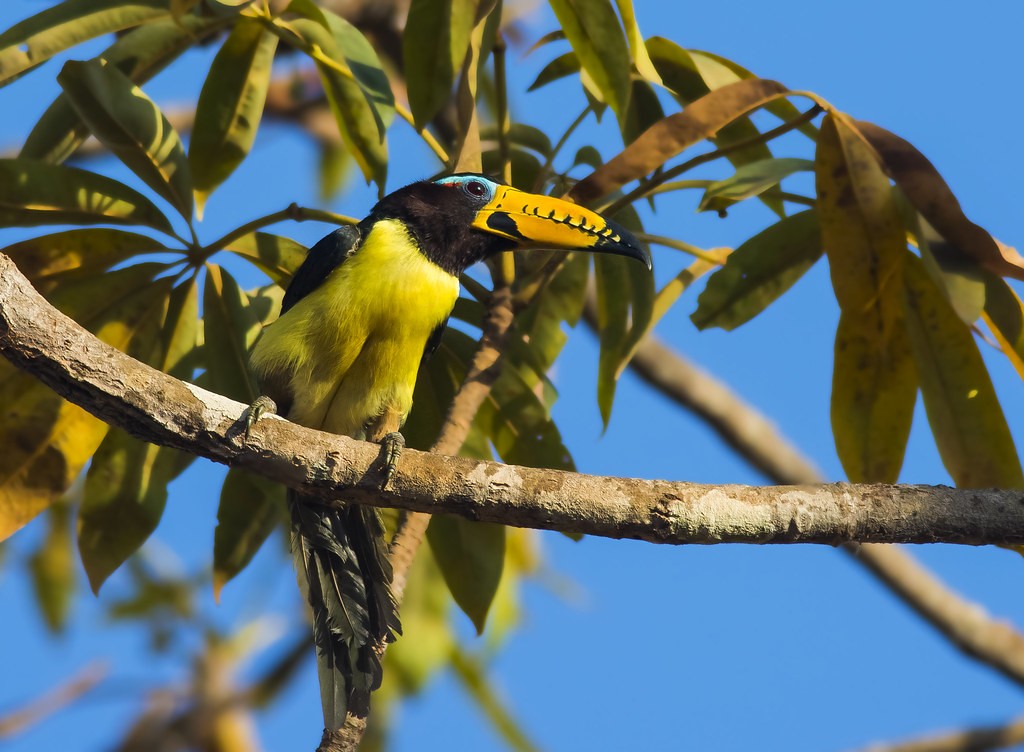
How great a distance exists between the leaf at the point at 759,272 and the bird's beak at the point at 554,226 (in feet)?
0.94

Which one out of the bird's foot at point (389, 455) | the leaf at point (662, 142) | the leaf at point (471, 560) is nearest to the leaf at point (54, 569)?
the leaf at point (471, 560)

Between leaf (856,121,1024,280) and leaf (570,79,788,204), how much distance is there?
1.34 feet

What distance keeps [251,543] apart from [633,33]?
6.72 ft

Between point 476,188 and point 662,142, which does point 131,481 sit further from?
point 662,142

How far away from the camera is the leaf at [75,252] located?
147 inches

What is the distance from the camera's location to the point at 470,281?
4191 millimetres

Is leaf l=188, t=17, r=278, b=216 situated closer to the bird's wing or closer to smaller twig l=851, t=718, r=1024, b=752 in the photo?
the bird's wing

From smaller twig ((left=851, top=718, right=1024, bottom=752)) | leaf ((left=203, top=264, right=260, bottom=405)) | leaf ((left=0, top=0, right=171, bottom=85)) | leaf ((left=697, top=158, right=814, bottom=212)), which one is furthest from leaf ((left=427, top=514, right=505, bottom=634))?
smaller twig ((left=851, top=718, right=1024, bottom=752))

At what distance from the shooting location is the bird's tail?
12.3ft

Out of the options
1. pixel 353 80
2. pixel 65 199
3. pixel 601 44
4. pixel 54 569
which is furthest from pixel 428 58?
pixel 54 569

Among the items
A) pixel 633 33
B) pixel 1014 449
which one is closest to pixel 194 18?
pixel 633 33

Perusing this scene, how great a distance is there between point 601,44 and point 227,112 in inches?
50.6

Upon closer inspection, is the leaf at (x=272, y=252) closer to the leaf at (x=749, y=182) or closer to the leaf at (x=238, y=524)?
the leaf at (x=238, y=524)

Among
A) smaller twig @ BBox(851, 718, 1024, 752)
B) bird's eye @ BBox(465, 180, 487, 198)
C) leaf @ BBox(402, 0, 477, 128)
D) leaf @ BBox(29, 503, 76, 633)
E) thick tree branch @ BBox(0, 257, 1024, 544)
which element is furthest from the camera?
leaf @ BBox(29, 503, 76, 633)
